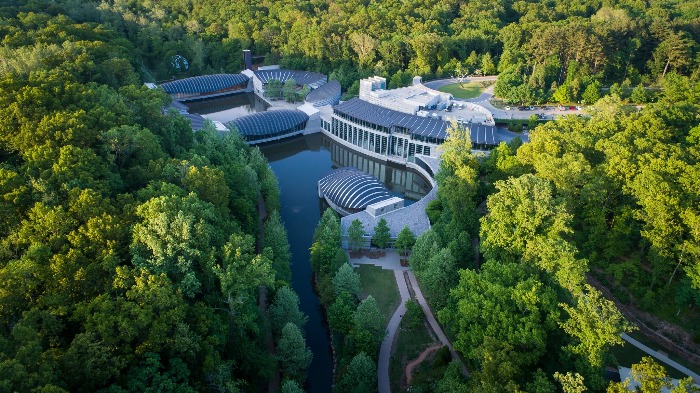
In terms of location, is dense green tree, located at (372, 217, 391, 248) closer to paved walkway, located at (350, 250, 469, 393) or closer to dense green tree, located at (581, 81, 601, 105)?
paved walkway, located at (350, 250, 469, 393)

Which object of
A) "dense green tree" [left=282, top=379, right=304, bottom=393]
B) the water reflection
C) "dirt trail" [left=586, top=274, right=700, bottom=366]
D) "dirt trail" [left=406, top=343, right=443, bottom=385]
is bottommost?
"dirt trail" [left=406, top=343, right=443, bottom=385]

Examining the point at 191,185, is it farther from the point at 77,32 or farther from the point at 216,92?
the point at 216,92

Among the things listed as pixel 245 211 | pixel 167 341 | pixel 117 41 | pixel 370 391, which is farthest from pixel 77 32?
pixel 370 391

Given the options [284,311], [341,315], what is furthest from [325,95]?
[284,311]

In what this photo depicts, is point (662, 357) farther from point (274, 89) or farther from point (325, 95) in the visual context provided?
point (274, 89)

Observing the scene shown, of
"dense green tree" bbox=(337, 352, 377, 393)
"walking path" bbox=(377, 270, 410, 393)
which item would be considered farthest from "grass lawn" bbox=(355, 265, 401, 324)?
"dense green tree" bbox=(337, 352, 377, 393)

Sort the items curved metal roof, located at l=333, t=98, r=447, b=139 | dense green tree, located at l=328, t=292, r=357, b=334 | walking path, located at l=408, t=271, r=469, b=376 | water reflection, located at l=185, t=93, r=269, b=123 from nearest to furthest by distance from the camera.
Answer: walking path, located at l=408, t=271, r=469, b=376 → dense green tree, located at l=328, t=292, r=357, b=334 → curved metal roof, located at l=333, t=98, r=447, b=139 → water reflection, located at l=185, t=93, r=269, b=123

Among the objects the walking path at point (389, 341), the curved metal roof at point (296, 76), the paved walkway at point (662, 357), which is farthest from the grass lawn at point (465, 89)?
the paved walkway at point (662, 357)

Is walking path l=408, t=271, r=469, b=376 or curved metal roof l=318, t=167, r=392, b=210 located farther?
curved metal roof l=318, t=167, r=392, b=210
